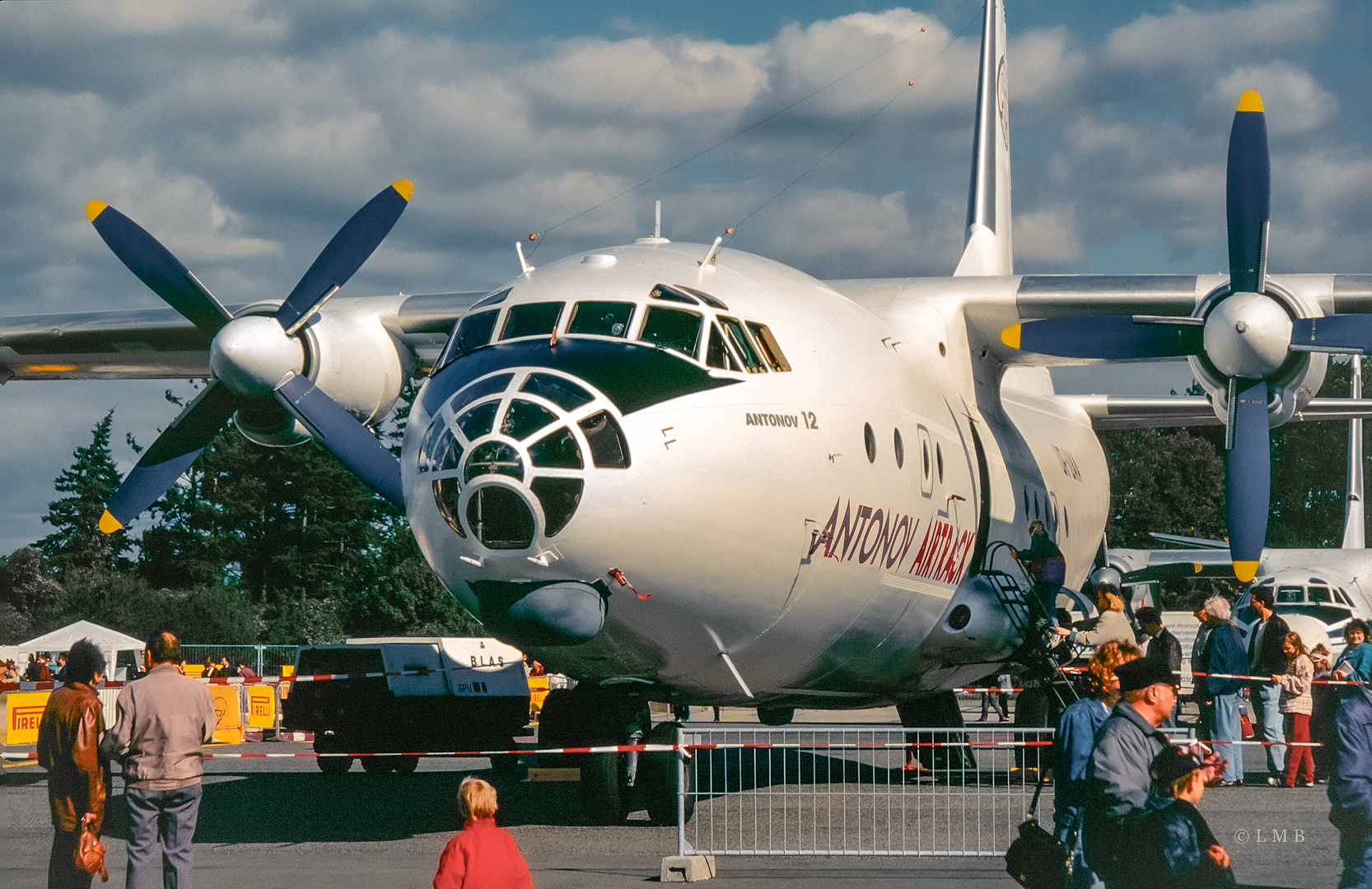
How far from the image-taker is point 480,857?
5312mm

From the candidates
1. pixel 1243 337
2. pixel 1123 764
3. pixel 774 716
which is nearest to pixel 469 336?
pixel 1123 764

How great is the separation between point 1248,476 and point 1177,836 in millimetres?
9100

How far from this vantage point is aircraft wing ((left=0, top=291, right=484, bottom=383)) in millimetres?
16078

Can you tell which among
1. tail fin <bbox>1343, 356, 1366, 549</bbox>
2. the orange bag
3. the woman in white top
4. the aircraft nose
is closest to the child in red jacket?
the orange bag

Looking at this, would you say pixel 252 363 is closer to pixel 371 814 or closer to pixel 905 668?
pixel 371 814

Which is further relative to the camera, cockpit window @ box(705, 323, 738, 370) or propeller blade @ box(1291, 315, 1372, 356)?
propeller blade @ box(1291, 315, 1372, 356)

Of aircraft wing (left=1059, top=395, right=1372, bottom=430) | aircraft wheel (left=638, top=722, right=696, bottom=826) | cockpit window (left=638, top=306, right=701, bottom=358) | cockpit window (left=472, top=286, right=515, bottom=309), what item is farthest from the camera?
aircraft wing (left=1059, top=395, right=1372, bottom=430)

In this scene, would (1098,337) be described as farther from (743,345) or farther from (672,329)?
(672,329)

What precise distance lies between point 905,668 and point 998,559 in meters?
1.72

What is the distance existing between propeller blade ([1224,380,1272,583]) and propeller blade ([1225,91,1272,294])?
1046 mm

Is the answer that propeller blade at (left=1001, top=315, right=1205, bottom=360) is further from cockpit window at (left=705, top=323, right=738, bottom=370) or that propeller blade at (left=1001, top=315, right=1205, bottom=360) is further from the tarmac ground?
cockpit window at (left=705, top=323, right=738, bottom=370)

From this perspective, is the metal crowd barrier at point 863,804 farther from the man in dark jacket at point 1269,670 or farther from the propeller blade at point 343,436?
the propeller blade at point 343,436

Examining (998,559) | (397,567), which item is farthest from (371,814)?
(397,567)

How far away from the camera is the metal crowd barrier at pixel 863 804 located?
954 cm
